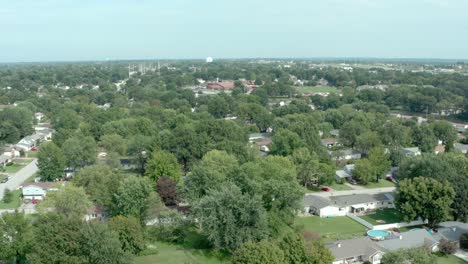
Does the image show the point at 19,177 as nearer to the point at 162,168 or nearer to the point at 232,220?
the point at 162,168

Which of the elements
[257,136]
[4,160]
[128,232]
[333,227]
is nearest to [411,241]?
[333,227]

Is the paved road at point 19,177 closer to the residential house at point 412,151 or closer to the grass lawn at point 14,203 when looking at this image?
the grass lawn at point 14,203

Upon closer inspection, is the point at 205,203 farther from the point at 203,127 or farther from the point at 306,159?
the point at 203,127

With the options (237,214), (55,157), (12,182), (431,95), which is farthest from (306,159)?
(431,95)

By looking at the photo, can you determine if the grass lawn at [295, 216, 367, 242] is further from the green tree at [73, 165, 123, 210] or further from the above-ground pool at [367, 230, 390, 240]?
the green tree at [73, 165, 123, 210]

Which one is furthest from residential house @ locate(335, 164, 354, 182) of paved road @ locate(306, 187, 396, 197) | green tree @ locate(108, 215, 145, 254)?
green tree @ locate(108, 215, 145, 254)
